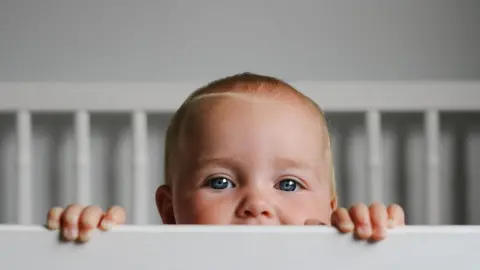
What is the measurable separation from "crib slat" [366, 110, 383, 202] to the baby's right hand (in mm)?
755

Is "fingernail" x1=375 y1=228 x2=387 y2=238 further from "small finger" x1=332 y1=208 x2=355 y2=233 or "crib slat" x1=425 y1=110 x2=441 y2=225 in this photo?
"crib slat" x1=425 y1=110 x2=441 y2=225

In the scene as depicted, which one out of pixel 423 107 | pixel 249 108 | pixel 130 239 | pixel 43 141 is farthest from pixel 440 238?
pixel 43 141

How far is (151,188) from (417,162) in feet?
1.55

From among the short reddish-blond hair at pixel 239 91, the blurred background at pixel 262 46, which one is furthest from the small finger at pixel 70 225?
the blurred background at pixel 262 46

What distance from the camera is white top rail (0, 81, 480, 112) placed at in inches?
51.9

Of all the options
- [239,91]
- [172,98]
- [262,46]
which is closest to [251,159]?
[239,91]

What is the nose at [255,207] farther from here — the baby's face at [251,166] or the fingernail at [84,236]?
the fingernail at [84,236]

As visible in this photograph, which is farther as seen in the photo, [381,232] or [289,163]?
[289,163]

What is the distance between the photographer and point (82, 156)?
1.37 m

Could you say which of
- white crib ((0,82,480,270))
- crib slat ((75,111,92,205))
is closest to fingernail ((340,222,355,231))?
white crib ((0,82,480,270))

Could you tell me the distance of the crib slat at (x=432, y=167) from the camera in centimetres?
135

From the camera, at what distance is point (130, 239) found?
61 cm

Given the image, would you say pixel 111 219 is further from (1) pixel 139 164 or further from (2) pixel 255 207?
(1) pixel 139 164

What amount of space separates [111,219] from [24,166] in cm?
76
